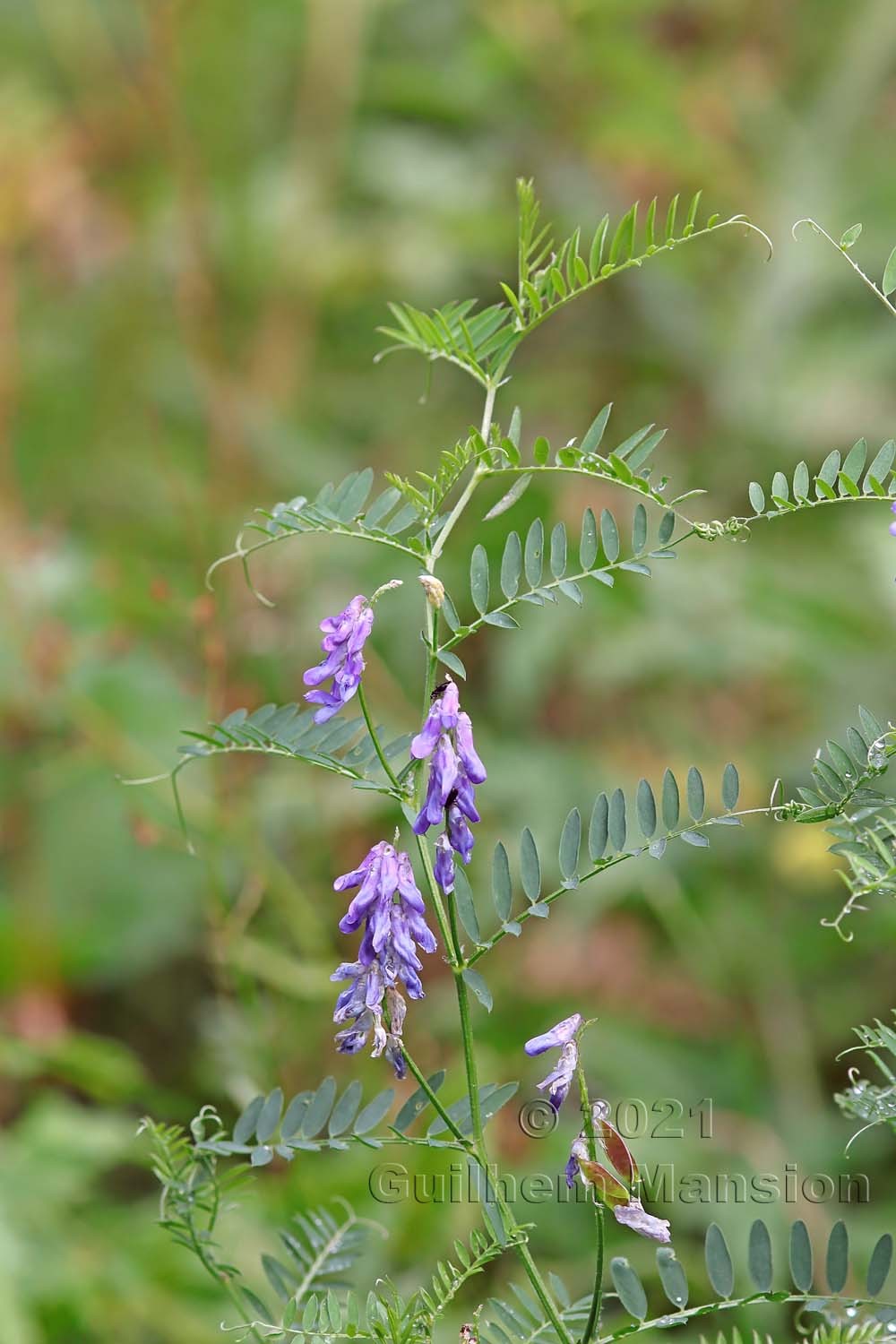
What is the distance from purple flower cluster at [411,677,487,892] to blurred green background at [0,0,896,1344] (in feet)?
2.43

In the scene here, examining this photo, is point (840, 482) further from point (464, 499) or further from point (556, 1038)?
point (556, 1038)

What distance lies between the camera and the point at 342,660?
2.52 ft

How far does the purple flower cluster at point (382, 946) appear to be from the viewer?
2.45ft

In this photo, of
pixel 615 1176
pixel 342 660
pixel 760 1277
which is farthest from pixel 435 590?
pixel 760 1277

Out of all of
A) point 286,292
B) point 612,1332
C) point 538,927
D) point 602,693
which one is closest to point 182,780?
point 538,927

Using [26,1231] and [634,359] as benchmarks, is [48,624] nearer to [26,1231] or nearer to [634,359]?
[26,1231]

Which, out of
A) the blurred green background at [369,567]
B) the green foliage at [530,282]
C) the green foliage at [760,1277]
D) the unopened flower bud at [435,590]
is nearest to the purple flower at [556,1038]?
the green foliage at [760,1277]

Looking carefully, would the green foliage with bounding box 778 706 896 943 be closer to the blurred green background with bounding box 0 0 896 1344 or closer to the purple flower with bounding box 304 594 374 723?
the purple flower with bounding box 304 594 374 723

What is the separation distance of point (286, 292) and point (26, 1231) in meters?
2.37

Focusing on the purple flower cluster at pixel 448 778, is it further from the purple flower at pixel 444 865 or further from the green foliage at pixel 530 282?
the green foliage at pixel 530 282

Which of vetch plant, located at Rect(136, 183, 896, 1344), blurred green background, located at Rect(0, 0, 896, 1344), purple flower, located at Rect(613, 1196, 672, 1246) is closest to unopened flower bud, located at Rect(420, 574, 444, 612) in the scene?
vetch plant, located at Rect(136, 183, 896, 1344)

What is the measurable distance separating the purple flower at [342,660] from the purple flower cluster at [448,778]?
2.0 inches

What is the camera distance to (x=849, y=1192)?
197cm

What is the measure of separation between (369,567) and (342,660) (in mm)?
1831
